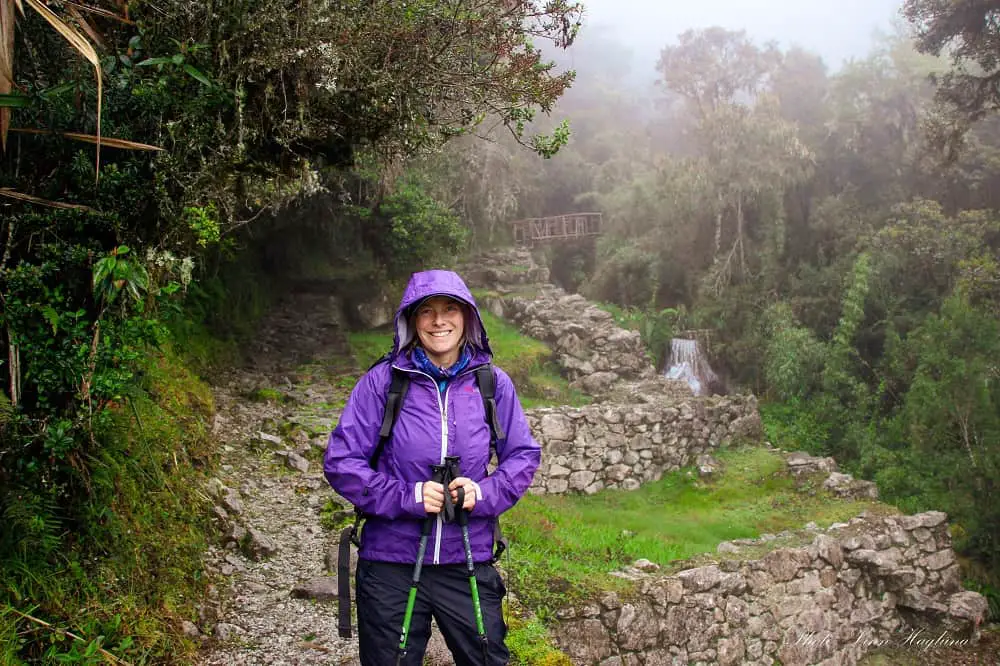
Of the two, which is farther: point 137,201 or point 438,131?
point 438,131

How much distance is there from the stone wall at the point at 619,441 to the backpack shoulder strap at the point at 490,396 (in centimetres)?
894

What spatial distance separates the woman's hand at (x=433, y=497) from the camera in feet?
7.96

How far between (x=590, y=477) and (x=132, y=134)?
393 inches

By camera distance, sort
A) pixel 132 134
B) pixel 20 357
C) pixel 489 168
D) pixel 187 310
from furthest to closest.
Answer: pixel 489 168
pixel 187 310
pixel 132 134
pixel 20 357

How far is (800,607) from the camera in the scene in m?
8.52

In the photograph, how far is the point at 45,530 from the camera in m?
3.15

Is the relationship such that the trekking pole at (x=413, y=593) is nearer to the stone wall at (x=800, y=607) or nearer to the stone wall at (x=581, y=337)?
the stone wall at (x=800, y=607)

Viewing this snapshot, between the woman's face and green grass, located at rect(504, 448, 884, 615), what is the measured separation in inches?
159

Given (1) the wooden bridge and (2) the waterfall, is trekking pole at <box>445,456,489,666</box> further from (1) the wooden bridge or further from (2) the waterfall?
(1) the wooden bridge

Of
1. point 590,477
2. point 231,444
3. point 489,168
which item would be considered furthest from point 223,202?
point 489,168

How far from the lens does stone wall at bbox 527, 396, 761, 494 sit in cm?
1192

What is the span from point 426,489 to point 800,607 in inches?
306

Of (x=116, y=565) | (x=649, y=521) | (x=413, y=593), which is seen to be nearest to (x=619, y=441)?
(x=649, y=521)

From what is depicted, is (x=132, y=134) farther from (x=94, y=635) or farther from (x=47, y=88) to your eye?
(x=94, y=635)
